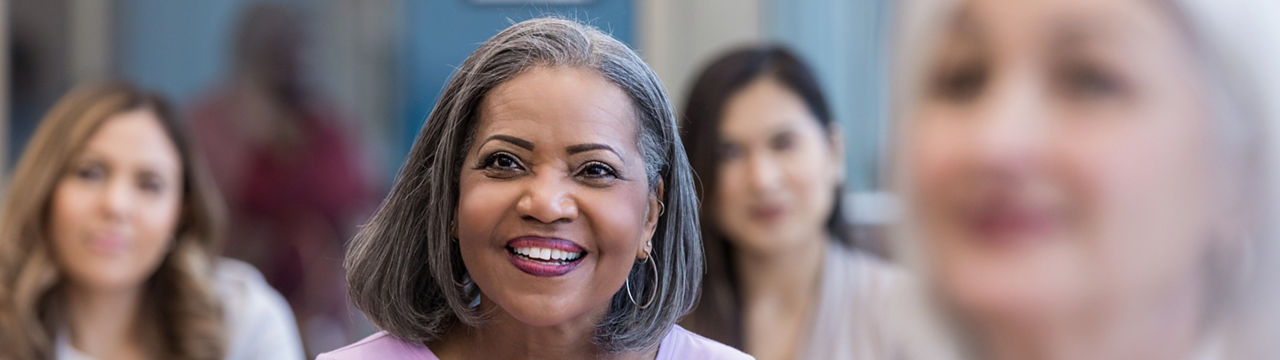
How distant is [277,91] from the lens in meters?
4.51

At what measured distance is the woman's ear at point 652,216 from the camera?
5.51ft

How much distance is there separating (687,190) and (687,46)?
2213 millimetres

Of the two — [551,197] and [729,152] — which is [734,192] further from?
[551,197]

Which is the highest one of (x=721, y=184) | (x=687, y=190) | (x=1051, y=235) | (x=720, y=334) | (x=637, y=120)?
(x=1051, y=235)

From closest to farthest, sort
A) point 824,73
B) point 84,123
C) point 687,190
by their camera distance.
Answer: point 687,190, point 84,123, point 824,73

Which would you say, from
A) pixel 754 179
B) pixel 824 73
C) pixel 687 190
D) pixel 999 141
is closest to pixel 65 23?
pixel 824 73

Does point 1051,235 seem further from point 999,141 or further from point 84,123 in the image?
point 84,123

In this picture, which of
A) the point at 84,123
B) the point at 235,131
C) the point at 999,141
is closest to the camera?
the point at 999,141

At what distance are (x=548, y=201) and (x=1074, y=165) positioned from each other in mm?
1019

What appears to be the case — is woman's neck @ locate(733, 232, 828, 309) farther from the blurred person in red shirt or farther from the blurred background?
the blurred person in red shirt

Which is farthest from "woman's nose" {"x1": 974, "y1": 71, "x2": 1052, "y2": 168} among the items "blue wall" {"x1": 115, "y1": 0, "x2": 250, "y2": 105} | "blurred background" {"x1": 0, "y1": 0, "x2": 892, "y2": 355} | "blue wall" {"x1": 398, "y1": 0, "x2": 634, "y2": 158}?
"blue wall" {"x1": 115, "y1": 0, "x2": 250, "y2": 105}

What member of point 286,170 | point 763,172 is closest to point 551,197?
point 763,172

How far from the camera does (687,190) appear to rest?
1.77 m

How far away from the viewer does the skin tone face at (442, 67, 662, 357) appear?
5.10 ft
